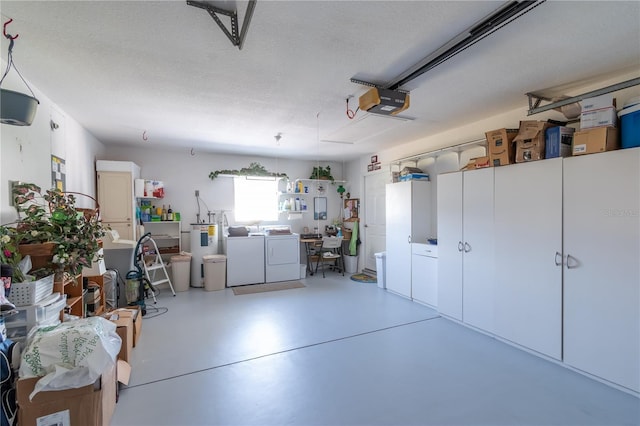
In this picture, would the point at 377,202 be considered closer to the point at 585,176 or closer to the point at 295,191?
the point at 295,191

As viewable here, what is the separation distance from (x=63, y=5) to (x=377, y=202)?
5303mm

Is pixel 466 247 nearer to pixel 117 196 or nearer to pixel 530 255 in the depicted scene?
pixel 530 255

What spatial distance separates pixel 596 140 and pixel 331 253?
4.87 m

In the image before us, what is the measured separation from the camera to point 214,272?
5.20 m

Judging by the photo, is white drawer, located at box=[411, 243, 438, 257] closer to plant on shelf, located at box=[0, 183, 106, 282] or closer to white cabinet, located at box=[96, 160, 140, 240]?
plant on shelf, located at box=[0, 183, 106, 282]

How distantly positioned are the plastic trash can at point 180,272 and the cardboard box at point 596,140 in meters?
5.57

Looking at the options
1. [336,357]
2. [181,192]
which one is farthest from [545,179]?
[181,192]

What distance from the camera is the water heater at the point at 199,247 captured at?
17.7ft

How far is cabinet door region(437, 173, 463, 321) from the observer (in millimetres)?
3658

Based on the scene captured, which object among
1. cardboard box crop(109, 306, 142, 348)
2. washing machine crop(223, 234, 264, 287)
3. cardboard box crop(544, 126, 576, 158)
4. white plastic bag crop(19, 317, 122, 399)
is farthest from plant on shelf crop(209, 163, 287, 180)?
cardboard box crop(544, 126, 576, 158)

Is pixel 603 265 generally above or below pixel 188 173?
below

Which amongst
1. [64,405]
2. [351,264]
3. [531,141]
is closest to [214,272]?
[351,264]

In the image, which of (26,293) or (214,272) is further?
(214,272)

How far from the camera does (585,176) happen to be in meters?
2.50
